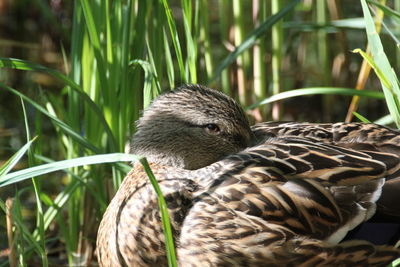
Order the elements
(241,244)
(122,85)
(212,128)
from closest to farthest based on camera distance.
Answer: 1. (241,244)
2. (212,128)
3. (122,85)

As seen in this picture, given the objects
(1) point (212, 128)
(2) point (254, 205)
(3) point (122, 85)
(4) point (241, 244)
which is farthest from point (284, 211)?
(3) point (122, 85)

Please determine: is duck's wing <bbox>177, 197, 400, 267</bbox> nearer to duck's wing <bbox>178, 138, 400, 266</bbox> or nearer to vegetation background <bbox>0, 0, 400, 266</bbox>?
duck's wing <bbox>178, 138, 400, 266</bbox>

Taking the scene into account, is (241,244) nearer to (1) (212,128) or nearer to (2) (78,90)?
(1) (212,128)

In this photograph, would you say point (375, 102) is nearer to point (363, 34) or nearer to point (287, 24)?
point (363, 34)

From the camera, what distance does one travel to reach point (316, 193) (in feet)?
12.9

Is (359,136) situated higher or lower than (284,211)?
higher

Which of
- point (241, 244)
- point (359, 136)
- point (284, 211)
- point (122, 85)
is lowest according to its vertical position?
point (241, 244)

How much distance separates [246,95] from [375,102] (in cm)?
165

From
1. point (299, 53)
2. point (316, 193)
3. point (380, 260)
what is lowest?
point (380, 260)

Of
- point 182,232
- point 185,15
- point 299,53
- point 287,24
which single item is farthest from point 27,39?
point 182,232

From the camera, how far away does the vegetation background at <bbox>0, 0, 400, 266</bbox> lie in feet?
13.7

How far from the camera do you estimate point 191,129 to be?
13.9 feet

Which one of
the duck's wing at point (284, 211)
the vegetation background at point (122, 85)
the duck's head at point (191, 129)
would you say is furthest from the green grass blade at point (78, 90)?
the duck's wing at point (284, 211)

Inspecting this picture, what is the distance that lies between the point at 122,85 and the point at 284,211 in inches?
45.7
